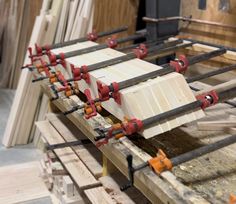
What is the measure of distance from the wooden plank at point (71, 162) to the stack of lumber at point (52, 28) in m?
0.69

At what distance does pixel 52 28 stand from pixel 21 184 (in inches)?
43.9

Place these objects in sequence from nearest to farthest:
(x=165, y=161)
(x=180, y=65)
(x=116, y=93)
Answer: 1. (x=165, y=161)
2. (x=116, y=93)
3. (x=180, y=65)

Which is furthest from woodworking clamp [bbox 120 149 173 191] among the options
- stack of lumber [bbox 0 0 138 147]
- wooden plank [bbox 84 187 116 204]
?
stack of lumber [bbox 0 0 138 147]

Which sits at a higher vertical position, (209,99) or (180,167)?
(209,99)

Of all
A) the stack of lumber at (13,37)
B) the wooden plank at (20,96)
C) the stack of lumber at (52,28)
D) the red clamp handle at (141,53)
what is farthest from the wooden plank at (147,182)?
the stack of lumber at (13,37)

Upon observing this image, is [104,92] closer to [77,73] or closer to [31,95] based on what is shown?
[77,73]

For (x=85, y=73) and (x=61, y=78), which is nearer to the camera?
(x=85, y=73)

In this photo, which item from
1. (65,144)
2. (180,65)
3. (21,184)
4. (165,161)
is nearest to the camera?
(165,161)

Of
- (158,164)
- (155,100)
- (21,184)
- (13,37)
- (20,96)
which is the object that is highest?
(155,100)

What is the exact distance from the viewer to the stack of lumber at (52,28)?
8.32 ft

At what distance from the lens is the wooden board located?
7.03 ft

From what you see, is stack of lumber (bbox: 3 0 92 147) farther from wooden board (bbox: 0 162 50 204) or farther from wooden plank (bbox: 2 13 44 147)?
wooden board (bbox: 0 162 50 204)

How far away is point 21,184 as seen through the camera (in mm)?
2279

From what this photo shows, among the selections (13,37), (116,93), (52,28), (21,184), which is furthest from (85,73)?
(13,37)
